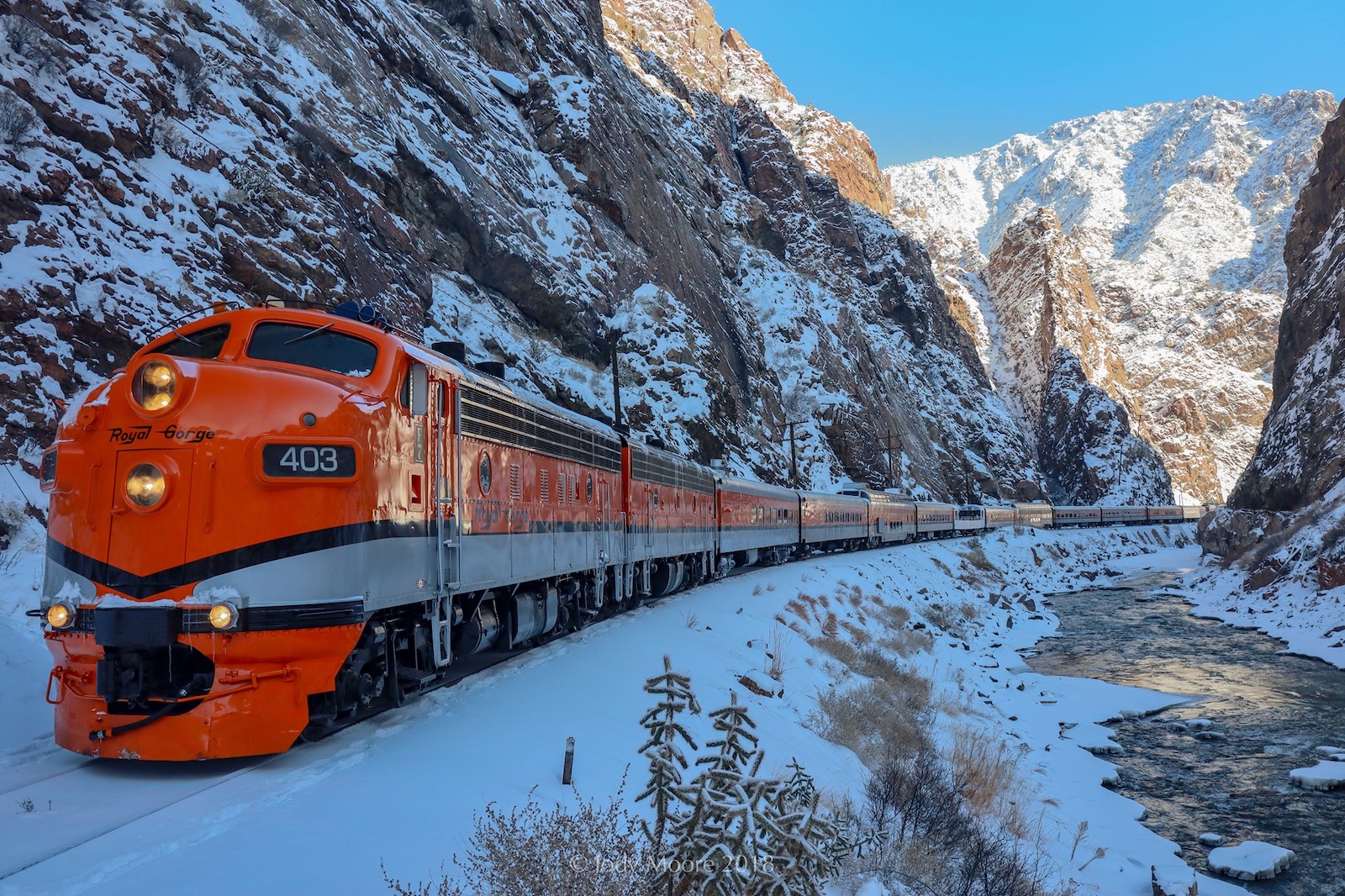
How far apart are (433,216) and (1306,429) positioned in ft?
138

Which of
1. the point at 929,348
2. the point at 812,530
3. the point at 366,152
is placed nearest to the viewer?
the point at 366,152

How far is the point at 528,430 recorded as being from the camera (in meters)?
11.2

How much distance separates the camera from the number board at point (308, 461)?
20.9 feet

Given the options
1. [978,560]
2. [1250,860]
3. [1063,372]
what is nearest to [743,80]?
[1063,372]

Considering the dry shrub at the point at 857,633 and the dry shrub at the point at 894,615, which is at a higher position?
the dry shrub at the point at 857,633

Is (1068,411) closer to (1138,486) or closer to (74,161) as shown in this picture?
(1138,486)

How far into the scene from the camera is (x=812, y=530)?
3894cm

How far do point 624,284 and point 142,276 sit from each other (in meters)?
30.6

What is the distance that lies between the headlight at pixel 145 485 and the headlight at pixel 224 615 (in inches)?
35.6

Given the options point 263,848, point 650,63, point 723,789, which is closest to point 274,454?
point 263,848

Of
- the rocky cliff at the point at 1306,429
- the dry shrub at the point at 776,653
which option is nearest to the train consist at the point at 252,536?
the dry shrub at the point at 776,653

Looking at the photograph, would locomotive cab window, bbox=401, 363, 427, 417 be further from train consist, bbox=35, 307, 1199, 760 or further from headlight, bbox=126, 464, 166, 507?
headlight, bbox=126, 464, 166, 507

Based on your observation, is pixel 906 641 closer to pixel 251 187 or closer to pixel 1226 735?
pixel 1226 735

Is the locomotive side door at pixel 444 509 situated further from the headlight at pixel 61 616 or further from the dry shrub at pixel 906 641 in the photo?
the dry shrub at pixel 906 641
